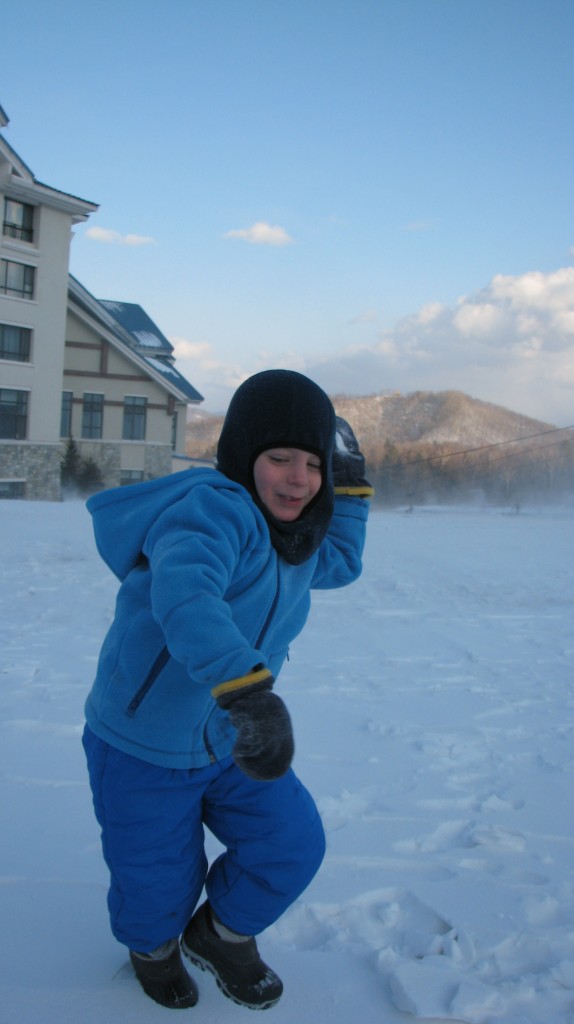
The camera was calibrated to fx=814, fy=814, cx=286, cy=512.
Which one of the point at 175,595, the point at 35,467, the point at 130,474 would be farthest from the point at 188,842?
the point at 130,474

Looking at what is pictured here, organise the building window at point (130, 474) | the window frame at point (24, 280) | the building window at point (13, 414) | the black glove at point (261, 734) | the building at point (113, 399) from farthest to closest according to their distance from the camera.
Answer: the building window at point (130, 474), the building at point (113, 399), the building window at point (13, 414), the window frame at point (24, 280), the black glove at point (261, 734)

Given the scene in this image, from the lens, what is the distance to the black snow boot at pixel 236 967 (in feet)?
5.91

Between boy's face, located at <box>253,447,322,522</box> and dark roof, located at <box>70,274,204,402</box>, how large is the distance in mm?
26529

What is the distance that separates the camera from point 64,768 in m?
3.08

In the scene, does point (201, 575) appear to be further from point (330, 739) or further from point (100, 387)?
point (100, 387)

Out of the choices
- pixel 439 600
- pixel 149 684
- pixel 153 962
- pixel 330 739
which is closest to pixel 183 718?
pixel 149 684

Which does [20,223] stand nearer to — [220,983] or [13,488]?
[13,488]

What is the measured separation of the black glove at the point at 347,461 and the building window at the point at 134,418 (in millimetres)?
26444

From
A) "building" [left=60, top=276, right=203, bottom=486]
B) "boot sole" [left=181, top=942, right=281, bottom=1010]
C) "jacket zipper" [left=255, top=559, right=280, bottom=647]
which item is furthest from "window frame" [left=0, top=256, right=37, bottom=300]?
"boot sole" [left=181, top=942, right=281, bottom=1010]

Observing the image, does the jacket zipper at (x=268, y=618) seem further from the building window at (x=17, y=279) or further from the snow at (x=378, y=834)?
the building window at (x=17, y=279)

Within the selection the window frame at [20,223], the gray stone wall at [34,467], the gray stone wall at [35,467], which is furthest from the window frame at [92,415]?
the window frame at [20,223]

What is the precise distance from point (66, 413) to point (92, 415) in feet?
2.84

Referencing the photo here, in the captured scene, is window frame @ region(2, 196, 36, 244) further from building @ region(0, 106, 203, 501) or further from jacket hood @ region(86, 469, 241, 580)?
jacket hood @ region(86, 469, 241, 580)

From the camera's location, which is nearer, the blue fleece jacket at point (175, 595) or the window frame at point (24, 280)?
the blue fleece jacket at point (175, 595)
